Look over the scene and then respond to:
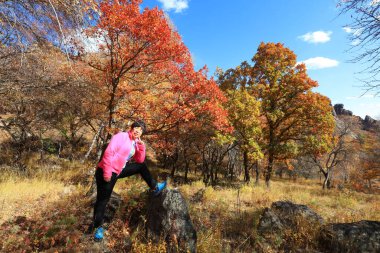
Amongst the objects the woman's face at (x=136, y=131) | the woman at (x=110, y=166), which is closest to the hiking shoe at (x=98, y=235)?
the woman at (x=110, y=166)

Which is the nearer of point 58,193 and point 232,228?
point 232,228

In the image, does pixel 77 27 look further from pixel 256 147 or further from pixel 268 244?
pixel 256 147

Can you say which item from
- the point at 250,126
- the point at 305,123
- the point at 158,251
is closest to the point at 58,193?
the point at 158,251

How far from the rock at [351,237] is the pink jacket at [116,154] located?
4181mm

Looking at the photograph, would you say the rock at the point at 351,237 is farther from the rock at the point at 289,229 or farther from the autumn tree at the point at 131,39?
the autumn tree at the point at 131,39

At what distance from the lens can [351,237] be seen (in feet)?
15.2

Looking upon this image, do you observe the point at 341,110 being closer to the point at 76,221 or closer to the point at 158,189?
the point at 158,189

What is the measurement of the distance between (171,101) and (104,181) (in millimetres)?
7494

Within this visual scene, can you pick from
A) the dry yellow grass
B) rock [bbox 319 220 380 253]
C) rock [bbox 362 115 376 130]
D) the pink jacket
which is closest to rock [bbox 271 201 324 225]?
rock [bbox 319 220 380 253]

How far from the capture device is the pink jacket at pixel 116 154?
4047 mm

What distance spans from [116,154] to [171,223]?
60.8 inches

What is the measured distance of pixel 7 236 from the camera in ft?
13.6

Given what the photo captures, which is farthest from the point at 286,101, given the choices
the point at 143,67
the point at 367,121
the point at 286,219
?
the point at 367,121

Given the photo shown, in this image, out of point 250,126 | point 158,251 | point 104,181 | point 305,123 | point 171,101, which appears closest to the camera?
point 158,251
